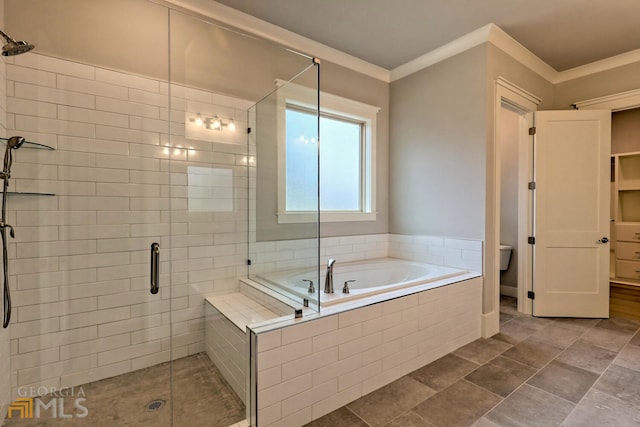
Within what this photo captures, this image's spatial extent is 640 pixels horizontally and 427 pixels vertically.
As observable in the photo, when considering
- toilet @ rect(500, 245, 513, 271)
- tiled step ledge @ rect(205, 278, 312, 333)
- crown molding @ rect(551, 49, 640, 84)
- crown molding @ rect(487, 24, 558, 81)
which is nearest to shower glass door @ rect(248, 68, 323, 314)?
tiled step ledge @ rect(205, 278, 312, 333)

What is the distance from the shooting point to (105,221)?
195cm

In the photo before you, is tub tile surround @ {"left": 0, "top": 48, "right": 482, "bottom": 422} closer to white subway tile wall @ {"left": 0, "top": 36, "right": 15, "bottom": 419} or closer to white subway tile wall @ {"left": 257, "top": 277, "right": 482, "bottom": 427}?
white subway tile wall @ {"left": 0, "top": 36, "right": 15, "bottom": 419}

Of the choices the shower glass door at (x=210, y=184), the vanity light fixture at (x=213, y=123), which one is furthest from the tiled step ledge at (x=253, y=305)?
the vanity light fixture at (x=213, y=123)

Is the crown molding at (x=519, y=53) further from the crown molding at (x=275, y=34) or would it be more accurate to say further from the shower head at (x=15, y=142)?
the shower head at (x=15, y=142)

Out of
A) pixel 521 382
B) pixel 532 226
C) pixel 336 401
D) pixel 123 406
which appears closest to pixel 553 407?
pixel 521 382

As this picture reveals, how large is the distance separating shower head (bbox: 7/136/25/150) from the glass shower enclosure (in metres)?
0.04

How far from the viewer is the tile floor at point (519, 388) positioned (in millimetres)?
1648

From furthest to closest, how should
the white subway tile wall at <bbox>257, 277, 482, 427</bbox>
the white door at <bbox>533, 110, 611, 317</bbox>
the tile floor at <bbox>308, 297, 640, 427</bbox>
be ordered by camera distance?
the white door at <bbox>533, 110, 611, 317</bbox> → the tile floor at <bbox>308, 297, 640, 427</bbox> → the white subway tile wall at <bbox>257, 277, 482, 427</bbox>

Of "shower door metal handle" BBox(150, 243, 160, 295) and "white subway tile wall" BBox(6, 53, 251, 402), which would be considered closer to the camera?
"white subway tile wall" BBox(6, 53, 251, 402)

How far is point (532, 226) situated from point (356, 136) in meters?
2.13

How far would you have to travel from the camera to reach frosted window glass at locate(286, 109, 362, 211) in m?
2.32

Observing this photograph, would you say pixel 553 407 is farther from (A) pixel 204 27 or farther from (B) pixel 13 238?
(A) pixel 204 27

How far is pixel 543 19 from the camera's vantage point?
2520 mm

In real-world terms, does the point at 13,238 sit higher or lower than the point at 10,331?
higher
